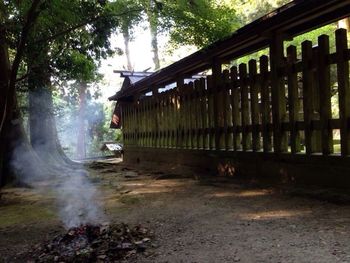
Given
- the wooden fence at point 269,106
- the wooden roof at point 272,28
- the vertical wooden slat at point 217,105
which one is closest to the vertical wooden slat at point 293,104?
the wooden fence at point 269,106

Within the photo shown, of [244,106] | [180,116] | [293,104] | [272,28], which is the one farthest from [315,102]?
[180,116]

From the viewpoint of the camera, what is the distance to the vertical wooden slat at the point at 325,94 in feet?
19.7

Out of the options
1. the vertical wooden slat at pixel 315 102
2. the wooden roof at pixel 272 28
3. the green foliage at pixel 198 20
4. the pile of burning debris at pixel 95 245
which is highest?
the green foliage at pixel 198 20

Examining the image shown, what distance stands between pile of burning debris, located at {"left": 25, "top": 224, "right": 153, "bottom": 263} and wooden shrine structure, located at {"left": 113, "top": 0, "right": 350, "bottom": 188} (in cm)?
308

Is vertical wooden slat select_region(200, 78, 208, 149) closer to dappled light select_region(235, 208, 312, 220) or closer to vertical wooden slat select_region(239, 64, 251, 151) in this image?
vertical wooden slat select_region(239, 64, 251, 151)

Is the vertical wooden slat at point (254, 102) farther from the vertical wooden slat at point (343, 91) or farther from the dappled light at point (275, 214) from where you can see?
the dappled light at point (275, 214)

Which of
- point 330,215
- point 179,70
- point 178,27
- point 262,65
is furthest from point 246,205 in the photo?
point 179,70

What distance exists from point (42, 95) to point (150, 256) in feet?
32.7

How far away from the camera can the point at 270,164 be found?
735 centimetres

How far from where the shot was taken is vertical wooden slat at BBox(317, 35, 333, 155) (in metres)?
6.00

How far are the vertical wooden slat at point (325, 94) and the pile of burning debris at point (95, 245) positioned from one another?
9.97 ft

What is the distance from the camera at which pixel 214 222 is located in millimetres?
5020

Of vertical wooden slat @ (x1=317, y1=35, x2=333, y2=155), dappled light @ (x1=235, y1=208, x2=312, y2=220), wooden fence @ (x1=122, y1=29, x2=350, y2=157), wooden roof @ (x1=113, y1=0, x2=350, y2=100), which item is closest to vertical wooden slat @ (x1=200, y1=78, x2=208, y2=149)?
wooden fence @ (x1=122, y1=29, x2=350, y2=157)

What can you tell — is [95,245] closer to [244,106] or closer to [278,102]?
[278,102]
